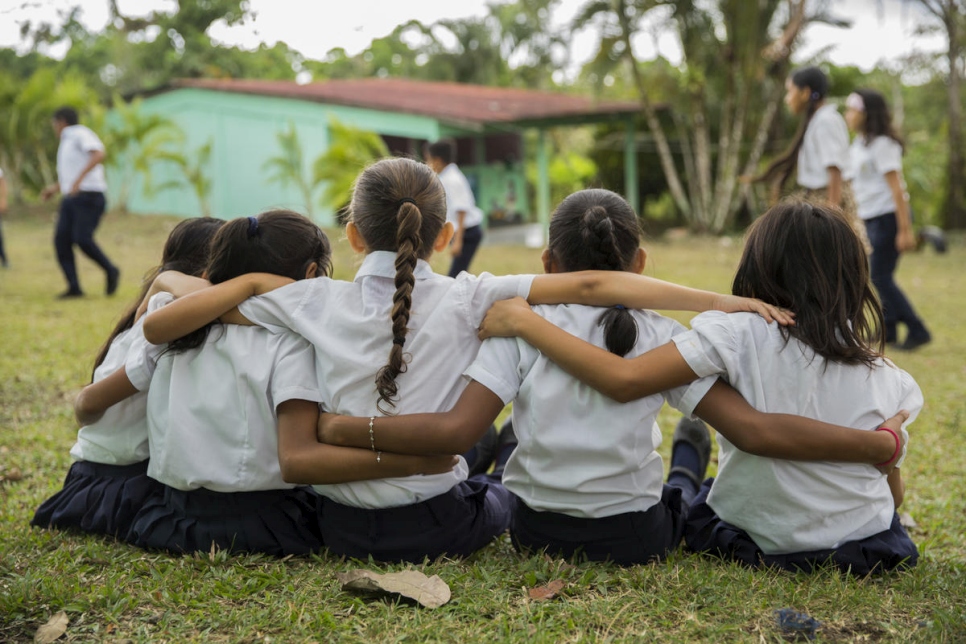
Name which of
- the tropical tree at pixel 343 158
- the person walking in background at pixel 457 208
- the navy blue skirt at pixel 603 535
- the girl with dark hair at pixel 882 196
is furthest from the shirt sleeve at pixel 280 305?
the tropical tree at pixel 343 158

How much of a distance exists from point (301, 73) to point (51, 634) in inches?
1049

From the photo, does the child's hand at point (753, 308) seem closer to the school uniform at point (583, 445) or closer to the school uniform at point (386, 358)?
the school uniform at point (583, 445)

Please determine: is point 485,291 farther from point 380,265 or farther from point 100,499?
point 100,499

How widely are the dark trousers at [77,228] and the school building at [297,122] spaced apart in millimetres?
7228

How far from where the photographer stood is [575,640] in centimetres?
202

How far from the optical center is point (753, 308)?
92.1 inches

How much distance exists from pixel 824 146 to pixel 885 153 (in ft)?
1.47

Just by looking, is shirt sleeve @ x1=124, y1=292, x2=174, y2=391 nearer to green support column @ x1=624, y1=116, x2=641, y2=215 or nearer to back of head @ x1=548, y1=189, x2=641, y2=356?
back of head @ x1=548, y1=189, x2=641, y2=356

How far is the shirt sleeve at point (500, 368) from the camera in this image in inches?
92.2

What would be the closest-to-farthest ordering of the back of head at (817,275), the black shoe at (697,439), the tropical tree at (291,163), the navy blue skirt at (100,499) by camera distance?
the back of head at (817,275) → the navy blue skirt at (100,499) → the black shoe at (697,439) → the tropical tree at (291,163)

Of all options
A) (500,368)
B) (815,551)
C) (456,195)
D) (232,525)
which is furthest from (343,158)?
(815,551)

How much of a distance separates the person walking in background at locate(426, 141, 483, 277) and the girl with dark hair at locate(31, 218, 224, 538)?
15.1 ft

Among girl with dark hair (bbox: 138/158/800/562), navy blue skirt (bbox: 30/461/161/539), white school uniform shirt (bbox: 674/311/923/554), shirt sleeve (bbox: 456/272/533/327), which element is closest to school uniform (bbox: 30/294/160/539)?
navy blue skirt (bbox: 30/461/161/539)

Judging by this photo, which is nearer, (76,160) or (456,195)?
(456,195)
